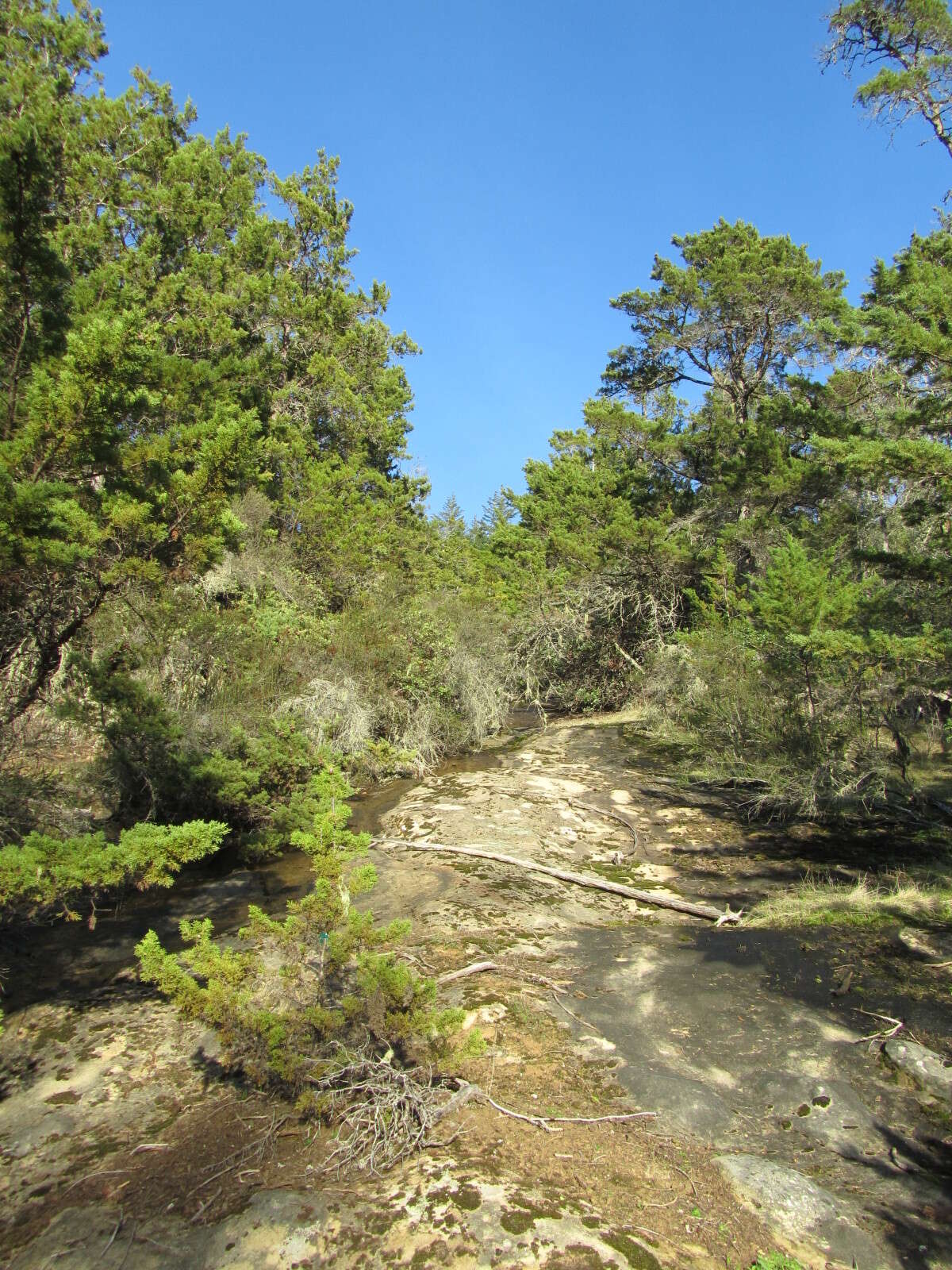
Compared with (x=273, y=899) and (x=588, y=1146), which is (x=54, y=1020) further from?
(x=588, y=1146)

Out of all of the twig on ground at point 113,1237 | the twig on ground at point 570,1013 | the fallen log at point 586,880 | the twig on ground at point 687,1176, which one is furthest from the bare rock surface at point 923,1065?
the twig on ground at point 113,1237

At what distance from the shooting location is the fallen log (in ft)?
24.5

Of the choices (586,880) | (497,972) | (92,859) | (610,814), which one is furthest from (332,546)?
(92,859)

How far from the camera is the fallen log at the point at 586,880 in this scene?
7.48 metres

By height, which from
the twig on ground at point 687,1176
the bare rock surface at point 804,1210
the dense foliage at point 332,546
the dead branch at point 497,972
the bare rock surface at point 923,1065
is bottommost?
the bare rock surface at point 804,1210

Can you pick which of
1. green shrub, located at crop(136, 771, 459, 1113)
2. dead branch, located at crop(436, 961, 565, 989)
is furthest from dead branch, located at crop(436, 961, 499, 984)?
green shrub, located at crop(136, 771, 459, 1113)

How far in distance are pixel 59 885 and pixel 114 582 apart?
1917 millimetres

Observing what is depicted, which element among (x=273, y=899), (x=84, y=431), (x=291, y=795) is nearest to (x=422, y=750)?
(x=291, y=795)

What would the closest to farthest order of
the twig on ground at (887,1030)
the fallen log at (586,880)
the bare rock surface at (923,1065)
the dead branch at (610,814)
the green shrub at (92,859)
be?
1. the green shrub at (92,859)
2. the bare rock surface at (923,1065)
3. the twig on ground at (887,1030)
4. the fallen log at (586,880)
5. the dead branch at (610,814)

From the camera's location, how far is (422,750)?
46.6ft

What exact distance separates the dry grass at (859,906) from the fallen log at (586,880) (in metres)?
0.40

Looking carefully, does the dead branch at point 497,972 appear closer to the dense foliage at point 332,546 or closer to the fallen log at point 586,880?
the dense foliage at point 332,546

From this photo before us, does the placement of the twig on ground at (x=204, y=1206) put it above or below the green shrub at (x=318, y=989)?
below

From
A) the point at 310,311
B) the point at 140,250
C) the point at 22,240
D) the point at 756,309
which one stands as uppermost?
the point at 310,311
